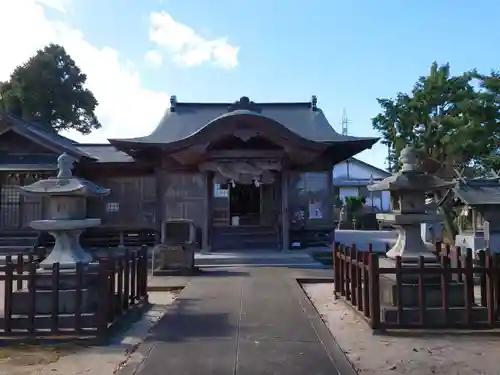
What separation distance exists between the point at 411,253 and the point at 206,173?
10608mm

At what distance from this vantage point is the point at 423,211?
8562 millimetres

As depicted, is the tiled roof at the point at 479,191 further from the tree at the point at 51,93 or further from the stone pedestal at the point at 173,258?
the tree at the point at 51,93

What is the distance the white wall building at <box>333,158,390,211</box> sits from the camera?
157 feet

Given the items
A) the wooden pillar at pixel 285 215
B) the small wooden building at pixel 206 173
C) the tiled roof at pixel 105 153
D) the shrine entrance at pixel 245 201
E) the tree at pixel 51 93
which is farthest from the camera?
the tree at pixel 51 93

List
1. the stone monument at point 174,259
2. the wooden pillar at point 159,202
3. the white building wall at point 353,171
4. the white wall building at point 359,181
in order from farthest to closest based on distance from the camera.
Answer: the white building wall at point 353,171 < the white wall building at point 359,181 < the wooden pillar at point 159,202 < the stone monument at point 174,259

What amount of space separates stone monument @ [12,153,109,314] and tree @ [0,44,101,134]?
29.7 metres

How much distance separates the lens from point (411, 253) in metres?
8.41

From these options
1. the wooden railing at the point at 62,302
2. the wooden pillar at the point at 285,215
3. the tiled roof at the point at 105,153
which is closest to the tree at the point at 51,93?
the tiled roof at the point at 105,153

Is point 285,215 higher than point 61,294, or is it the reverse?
point 285,215

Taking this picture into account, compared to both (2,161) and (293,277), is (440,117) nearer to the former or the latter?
(293,277)

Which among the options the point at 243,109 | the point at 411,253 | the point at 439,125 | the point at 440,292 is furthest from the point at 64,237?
the point at 439,125

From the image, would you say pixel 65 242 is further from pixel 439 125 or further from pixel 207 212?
pixel 439 125

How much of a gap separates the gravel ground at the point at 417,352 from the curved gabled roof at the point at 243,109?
12.8m

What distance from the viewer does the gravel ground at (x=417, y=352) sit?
5551mm
